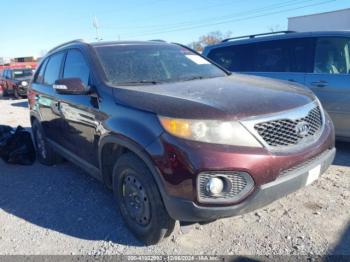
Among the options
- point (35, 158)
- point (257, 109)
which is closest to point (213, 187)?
point (257, 109)

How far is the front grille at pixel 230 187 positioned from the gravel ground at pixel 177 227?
2.20ft

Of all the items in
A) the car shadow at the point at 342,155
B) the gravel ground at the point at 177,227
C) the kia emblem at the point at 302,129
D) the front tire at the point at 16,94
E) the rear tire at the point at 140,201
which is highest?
the kia emblem at the point at 302,129

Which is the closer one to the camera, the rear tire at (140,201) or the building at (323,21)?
the rear tire at (140,201)

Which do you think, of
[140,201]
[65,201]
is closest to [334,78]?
[140,201]

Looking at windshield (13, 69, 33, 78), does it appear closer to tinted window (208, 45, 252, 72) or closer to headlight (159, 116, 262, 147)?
tinted window (208, 45, 252, 72)

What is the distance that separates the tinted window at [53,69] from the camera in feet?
14.6

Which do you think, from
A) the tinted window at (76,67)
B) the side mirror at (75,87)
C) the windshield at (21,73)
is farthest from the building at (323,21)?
the side mirror at (75,87)

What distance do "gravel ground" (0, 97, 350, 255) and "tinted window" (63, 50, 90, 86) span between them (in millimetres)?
1406

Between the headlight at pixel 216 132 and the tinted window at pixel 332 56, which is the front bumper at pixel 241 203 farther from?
the tinted window at pixel 332 56

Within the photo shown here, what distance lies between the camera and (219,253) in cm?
274

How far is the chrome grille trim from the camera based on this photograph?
238cm

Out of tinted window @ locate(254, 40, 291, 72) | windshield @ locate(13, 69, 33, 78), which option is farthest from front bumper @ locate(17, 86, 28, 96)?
tinted window @ locate(254, 40, 291, 72)

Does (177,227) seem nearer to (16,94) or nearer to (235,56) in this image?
(235,56)

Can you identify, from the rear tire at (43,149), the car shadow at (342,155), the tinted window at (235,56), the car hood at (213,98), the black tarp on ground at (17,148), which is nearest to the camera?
the car hood at (213,98)
